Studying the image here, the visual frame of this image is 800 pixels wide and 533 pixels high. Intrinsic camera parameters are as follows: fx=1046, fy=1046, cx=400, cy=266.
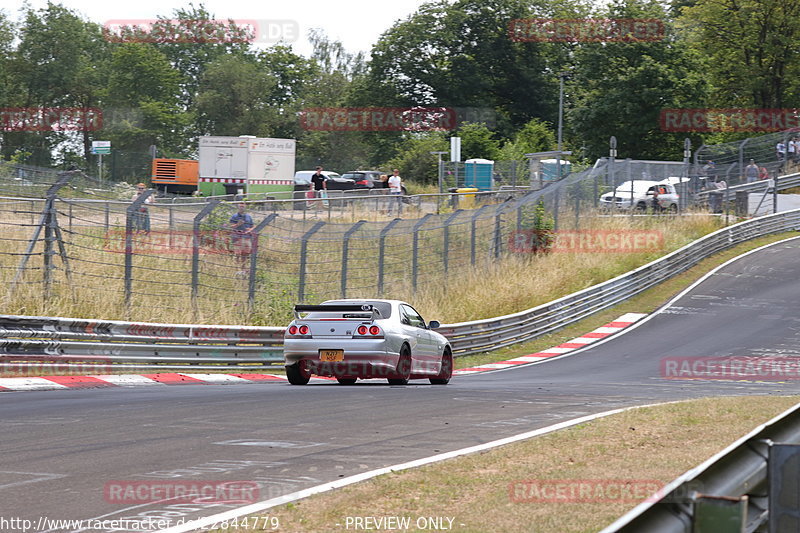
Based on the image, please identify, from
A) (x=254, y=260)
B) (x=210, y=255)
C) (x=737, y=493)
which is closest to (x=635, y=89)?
(x=254, y=260)

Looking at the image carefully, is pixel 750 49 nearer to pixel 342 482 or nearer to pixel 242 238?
pixel 242 238

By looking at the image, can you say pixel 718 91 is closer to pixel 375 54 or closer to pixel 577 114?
pixel 577 114

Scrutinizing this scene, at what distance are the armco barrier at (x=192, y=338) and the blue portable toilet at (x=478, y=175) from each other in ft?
65.7

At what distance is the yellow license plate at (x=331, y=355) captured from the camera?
16.4 meters

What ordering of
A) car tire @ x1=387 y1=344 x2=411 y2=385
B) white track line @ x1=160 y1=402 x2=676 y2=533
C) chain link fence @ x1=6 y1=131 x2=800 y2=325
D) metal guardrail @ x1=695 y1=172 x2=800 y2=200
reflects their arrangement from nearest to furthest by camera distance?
white track line @ x1=160 y1=402 x2=676 y2=533
car tire @ x1=387 y1=344 x2=411 y2=385
chain link fence @ x1=6 y1=131 x2=800 y2=325
metal guardrail @ x1=695 y1=172 x2=800 y2=200

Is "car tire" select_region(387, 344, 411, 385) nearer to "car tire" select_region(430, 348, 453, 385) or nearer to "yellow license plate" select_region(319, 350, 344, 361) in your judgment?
"yellow license plate" select_region(319, 350, 344, 361)

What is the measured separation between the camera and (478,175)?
2055 inches

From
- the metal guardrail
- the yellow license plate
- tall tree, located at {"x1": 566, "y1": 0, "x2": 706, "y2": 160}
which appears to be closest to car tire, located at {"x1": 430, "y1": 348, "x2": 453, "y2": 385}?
the yellow license plate

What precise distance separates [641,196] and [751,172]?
8859 millimetres

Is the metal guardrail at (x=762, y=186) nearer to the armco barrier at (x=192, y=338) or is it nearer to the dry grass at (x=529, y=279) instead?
the dry grass at (x=529, y=279)

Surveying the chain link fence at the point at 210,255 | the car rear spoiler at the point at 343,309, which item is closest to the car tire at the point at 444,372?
the car rear spoiler at the point at 343,309

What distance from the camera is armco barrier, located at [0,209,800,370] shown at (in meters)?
15.5

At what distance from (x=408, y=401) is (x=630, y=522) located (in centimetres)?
981

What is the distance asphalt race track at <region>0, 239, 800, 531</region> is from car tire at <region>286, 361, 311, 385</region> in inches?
51.2
